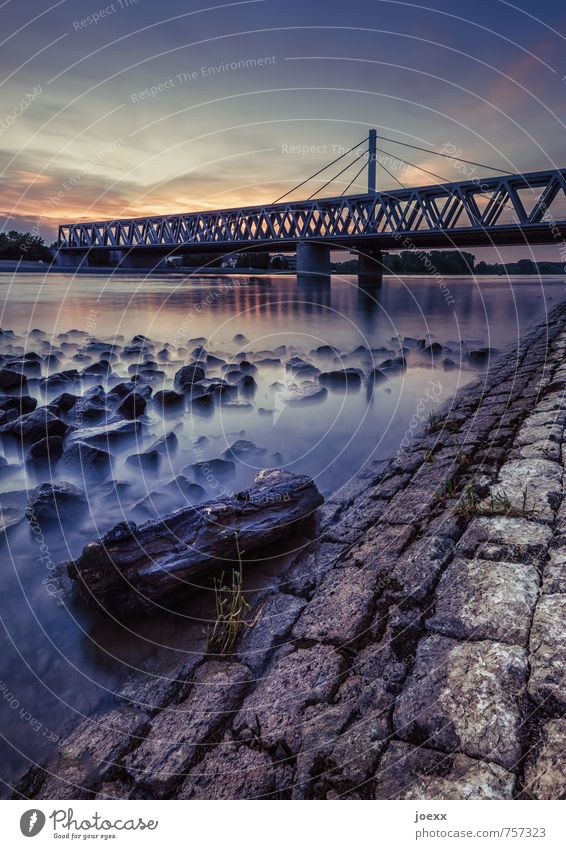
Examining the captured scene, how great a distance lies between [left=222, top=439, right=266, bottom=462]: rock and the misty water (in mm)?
31

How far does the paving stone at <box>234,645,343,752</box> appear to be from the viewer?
1.76 m

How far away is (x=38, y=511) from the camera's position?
12.3 feet

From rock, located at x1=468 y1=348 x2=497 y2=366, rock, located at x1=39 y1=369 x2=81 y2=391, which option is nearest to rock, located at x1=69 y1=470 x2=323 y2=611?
rock, located at x1=39 y1=369 x2=81 y2=391

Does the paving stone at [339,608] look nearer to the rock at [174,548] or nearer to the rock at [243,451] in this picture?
the rock at [174,548]

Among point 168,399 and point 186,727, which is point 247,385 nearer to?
point 168,399

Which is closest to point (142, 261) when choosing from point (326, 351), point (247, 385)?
point (326, 351)

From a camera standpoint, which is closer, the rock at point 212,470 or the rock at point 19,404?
the rock at point 212,470

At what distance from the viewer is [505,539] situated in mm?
2619

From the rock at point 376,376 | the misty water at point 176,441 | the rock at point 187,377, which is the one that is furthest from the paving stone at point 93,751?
the rock at point 376,376

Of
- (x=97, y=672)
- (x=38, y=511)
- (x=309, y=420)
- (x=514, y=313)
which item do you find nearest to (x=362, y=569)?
(x=97, y=672)

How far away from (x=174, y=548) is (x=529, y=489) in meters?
2.60

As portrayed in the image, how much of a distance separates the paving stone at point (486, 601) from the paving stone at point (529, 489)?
0.61 meters

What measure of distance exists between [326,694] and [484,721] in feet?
2.11

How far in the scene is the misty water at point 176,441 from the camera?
8.07 ft
